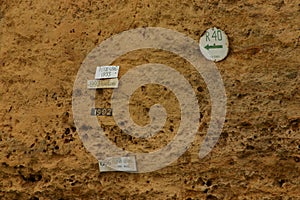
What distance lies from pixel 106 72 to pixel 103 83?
49mm

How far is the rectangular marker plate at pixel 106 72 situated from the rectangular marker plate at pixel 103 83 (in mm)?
18

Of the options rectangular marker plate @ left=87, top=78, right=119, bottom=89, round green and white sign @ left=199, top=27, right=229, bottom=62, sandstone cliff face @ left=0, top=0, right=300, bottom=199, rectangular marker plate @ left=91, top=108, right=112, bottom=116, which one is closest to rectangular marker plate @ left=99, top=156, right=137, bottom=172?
sandstone cliff face @ left=0, top=0, right=300, bottom=199

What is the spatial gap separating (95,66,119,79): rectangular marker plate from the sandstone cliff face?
5cm

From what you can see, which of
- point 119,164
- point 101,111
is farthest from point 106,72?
point 119,164

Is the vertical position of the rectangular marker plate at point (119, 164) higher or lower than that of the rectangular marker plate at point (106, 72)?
lower

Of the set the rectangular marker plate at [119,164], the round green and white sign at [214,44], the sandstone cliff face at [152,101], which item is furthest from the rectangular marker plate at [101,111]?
the round green and white sign at [214,44]

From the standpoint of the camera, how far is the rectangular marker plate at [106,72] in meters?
2.39

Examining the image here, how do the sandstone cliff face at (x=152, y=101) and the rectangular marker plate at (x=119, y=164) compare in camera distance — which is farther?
the rectangular marker plate at (x=119, y=164)

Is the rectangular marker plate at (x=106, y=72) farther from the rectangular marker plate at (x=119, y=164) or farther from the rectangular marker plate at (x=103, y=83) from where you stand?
the rectangular marker plate at (x=119, y=164)

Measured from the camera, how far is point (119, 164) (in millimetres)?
2334

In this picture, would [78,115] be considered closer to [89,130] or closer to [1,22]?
[89,130]

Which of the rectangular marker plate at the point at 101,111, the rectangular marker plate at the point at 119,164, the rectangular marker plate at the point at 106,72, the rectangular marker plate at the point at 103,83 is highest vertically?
the rectangular marker plate at the point at 106,72

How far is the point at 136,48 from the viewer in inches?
93.7

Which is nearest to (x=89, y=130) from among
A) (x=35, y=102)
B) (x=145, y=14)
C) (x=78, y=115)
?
(x=78, y=115)
